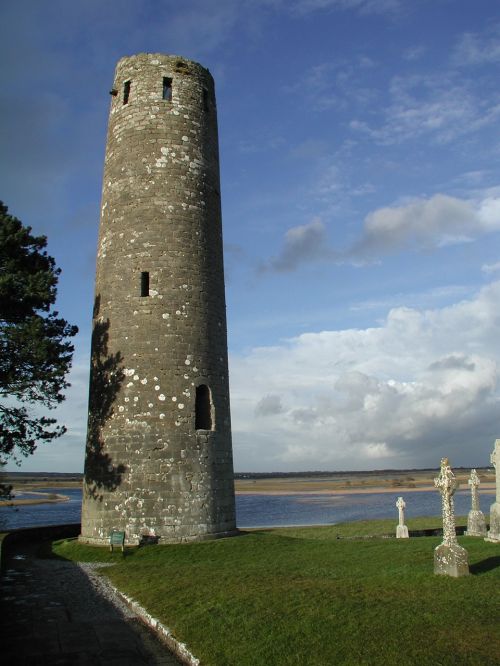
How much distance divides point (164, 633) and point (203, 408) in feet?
31.5

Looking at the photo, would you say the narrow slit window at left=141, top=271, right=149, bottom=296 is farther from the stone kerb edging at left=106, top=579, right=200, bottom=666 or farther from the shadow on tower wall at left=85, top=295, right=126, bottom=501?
the stone kerb edging at left=106, top=579, right=200, bottom=666

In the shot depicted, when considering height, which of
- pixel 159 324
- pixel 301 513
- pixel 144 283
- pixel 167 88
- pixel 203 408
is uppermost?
pixel 167 88

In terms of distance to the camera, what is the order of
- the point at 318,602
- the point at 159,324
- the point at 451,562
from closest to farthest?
1. the point at 318,602
2. the point at 451,562
3. the point at 159,324

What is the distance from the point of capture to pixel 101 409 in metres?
17.4

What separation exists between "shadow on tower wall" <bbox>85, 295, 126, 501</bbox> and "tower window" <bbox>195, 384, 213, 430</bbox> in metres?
2.39

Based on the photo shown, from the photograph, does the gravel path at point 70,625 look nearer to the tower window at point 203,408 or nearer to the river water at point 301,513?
the tower window at point 203,408

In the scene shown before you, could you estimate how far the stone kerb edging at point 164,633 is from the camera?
7.39 m

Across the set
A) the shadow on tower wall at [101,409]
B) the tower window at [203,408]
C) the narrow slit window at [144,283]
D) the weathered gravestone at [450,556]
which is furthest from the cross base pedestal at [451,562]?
the narrow slit window at [144,283]

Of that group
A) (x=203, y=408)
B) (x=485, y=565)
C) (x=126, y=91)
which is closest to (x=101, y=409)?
(x=203, y=408)

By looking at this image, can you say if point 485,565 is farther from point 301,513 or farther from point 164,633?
point 301,513

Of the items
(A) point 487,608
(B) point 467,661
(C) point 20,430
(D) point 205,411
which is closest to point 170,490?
(D) point 205,411

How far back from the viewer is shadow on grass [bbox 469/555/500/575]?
1141 centimetres

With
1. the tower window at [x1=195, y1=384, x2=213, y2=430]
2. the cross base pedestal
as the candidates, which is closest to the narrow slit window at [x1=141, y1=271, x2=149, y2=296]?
the tower window at [x1=195, y1=384, x2=213, y2=430]

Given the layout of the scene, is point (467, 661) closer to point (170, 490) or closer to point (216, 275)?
point (170, 490)
